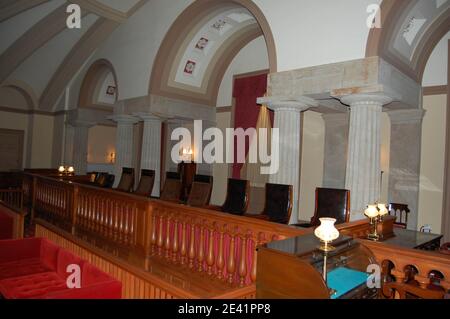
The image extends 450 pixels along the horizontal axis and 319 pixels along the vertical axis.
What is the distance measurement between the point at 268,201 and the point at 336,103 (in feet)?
9.42

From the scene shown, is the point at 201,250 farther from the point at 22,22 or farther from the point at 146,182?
the point at 22,22

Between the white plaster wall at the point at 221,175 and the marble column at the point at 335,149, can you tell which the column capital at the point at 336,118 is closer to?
the marble column at the point at 335,149

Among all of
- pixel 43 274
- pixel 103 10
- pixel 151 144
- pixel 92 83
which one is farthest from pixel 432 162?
pixel 92 83

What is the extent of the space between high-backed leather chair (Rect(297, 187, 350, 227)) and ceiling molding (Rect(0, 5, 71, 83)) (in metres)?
8.72

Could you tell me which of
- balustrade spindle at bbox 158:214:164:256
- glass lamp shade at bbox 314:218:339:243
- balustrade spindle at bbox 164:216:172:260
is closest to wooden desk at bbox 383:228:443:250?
glass lamp shade at bbox 314:218:339:243

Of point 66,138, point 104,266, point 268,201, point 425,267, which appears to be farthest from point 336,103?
point 66,138

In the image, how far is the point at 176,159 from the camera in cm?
1120

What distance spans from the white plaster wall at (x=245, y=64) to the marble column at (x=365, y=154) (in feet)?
15.4

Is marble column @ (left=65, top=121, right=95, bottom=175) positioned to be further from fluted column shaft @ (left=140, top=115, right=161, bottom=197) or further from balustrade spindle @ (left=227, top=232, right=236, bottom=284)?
balustrade spindle @ (left=227, top=232, right=236, bottom=284)

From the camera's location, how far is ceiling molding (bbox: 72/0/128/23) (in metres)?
8.42

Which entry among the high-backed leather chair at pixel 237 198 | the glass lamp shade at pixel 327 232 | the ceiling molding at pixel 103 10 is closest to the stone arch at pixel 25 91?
the ceiling molding at pixel 103 10
